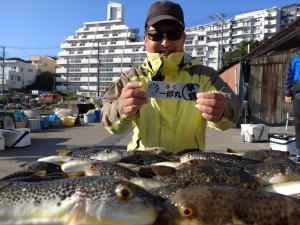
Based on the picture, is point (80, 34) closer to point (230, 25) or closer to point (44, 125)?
point (230, 25)

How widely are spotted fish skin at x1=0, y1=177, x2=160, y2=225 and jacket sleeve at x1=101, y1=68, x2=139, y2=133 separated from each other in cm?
136

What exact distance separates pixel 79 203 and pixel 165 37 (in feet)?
7.29

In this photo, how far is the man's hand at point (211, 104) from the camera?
2.54 meters

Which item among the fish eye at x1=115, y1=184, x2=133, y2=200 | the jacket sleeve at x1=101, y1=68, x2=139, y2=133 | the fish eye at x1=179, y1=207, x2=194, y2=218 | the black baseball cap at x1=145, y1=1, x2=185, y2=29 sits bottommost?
the fish eye at x1=179, y1=207, x2=194, y2=218

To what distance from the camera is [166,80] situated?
3543mm

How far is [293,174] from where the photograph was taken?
224cm

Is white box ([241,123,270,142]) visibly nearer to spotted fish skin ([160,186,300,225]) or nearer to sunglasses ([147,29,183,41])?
sunglasses ([147,29,183,41])

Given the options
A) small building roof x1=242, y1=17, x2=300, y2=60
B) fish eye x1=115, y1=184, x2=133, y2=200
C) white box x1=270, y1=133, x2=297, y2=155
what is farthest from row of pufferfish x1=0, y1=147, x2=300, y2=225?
small building roof x1=242, y1=17, x2=300, y2=60

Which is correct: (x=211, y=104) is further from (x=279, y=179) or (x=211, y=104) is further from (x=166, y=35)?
(x=166, y=35)

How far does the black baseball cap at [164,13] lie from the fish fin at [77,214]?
7.25 feet

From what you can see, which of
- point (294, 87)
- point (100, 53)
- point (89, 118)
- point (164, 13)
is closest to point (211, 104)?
point (164, 13)

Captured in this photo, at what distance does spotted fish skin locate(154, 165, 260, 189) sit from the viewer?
193cm

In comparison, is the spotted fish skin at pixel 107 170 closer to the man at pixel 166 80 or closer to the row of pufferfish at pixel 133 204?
the row of pufferfish at pixel 133 204

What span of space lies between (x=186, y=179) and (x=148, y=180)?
216 millimetres
